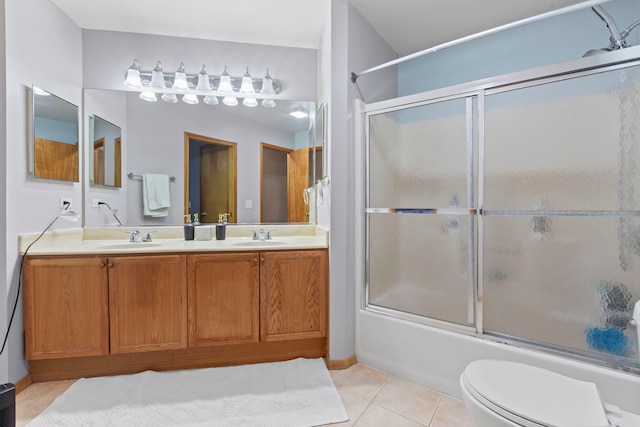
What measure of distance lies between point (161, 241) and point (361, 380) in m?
1.73

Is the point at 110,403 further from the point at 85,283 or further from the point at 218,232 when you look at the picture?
the point at 218,232

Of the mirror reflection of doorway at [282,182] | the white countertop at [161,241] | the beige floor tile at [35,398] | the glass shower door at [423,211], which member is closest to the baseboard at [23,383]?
the beige floor tile at [35,398]

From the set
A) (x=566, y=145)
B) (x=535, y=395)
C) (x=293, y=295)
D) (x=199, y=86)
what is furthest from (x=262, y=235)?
(x=566, y=145)

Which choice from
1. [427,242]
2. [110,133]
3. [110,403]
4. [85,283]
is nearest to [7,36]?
[110,133]

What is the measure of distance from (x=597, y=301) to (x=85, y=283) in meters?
2.75

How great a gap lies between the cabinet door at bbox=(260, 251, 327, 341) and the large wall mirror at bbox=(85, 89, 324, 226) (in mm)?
642

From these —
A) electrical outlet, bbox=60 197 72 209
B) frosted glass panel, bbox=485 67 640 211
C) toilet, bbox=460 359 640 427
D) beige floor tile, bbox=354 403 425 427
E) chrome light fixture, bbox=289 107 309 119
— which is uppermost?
chrome light fixture, bbox=289 107 309 119

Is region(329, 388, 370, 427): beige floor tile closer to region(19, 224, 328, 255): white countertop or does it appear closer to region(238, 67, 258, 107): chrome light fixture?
region(19, 224, 328, 255): white countertop

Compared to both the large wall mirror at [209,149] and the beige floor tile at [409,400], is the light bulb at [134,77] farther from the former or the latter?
the beige floor tile at [409,400]

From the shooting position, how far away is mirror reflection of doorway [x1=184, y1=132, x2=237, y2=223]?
2387 mm

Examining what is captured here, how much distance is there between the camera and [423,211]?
1.86 m

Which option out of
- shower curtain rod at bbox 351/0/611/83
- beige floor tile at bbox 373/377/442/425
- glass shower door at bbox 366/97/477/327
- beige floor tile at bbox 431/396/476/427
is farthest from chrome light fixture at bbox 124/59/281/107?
beige floor tile at bbox 431/396/476/427

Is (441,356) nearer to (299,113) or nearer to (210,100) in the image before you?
(299,113)

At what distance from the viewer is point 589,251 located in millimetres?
1415
